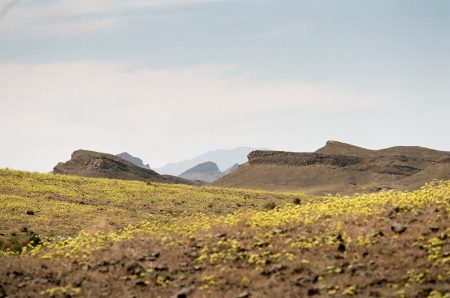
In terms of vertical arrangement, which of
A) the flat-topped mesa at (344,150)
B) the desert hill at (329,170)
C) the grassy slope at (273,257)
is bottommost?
the grassy slope at (273,257)

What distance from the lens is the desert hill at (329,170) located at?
400 feet

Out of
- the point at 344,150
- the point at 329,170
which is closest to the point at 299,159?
the point at 329,170

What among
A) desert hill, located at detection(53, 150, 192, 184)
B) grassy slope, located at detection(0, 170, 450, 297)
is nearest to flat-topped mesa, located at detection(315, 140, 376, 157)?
desert hill, located at detection(53, 150, 192, 184)

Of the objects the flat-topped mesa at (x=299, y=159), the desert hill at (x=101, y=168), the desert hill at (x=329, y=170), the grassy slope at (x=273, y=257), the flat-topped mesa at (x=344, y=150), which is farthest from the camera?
the flat-topped mesa at (x=344, y=150)

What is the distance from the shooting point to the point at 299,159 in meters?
145

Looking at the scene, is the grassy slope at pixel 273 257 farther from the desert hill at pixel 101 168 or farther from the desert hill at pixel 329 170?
the desert hill at pixel 101 168

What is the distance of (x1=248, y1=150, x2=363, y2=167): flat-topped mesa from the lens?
456ft

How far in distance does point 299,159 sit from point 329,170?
482 inches

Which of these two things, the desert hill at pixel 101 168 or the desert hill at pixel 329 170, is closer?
the desert hill at pixel 329 170

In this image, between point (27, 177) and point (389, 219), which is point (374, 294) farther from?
point (27, 177)

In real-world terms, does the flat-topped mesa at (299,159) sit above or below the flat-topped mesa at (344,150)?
below

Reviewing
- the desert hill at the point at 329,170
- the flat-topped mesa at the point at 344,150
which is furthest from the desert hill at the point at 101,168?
the flat-topped mesa at the point at 344,150

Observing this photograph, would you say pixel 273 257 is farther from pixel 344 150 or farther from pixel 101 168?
pixel 344 150

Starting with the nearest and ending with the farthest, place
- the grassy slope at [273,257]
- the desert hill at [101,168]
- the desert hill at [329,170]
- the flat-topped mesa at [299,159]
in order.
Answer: the grassy slope at [273,257] < the desert hill at [329,170] < the desert hill at [101,168] < the flat-topped mesa at [299,159]
